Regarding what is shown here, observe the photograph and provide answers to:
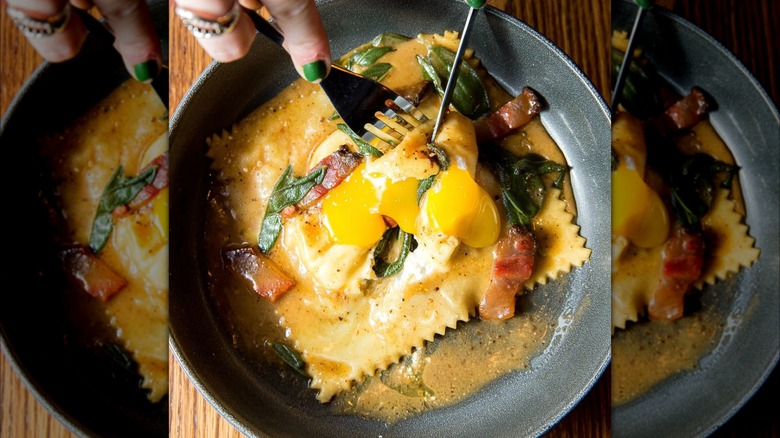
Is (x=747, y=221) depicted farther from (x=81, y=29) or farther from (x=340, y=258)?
(x=81, y=29)

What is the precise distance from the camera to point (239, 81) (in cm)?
162

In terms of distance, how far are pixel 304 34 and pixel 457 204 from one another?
0.52m

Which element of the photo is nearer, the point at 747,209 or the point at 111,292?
the point at 747,209

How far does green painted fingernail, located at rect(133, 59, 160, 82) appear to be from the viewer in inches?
54.4

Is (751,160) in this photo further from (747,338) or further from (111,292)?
(111,292)

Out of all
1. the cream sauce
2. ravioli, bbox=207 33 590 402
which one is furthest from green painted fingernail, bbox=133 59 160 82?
the cream sauce

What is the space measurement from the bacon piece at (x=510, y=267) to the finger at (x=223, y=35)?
755 mm

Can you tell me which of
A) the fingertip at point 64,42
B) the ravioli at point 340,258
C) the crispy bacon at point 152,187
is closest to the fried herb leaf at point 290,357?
the ravioli at point 340,258

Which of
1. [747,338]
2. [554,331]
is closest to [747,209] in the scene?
[747,338]

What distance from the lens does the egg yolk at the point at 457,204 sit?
4.98ft

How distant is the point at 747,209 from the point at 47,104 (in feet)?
4.34

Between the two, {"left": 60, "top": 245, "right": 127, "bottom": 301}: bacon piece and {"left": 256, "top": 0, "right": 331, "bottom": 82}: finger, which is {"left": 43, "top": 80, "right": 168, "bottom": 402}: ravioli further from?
{"left": 256, "top": 0, "right": 331, "bottom": 82}: finger

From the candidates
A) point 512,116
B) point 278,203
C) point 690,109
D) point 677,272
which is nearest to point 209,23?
point 278,203

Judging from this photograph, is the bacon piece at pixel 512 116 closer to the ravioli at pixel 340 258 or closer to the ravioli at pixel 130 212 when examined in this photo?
the ravioli at pixel 340 258
